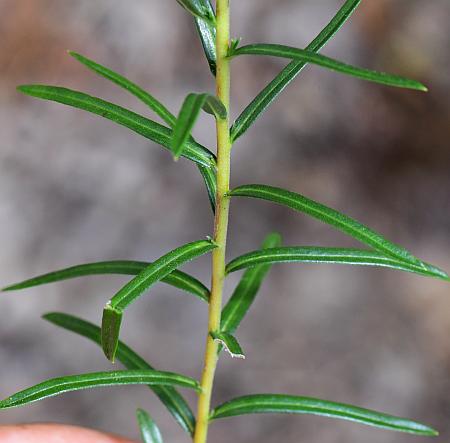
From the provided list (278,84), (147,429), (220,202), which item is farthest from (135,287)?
(147,429)

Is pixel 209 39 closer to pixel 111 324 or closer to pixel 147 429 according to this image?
pixel 111 324

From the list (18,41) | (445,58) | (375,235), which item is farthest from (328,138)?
(375,235)

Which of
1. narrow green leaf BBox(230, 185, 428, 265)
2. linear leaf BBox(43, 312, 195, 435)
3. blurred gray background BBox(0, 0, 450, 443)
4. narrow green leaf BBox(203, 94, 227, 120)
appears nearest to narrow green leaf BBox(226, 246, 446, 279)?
narrow green leaf BBox(230, 185, 428, 265)

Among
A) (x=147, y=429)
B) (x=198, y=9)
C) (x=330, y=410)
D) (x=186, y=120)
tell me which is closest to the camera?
(x=186, y=120)

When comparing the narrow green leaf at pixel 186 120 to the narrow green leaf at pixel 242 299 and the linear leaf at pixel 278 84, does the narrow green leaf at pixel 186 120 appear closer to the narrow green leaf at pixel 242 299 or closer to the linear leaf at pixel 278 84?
the linear leaf at pixel 278 84

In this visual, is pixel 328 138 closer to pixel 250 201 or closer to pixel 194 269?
pixel 250 201

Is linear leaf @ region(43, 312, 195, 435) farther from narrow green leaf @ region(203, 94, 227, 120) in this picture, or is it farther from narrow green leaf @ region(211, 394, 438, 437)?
narrow green leaf @ region(203, 94, 227, 120)
